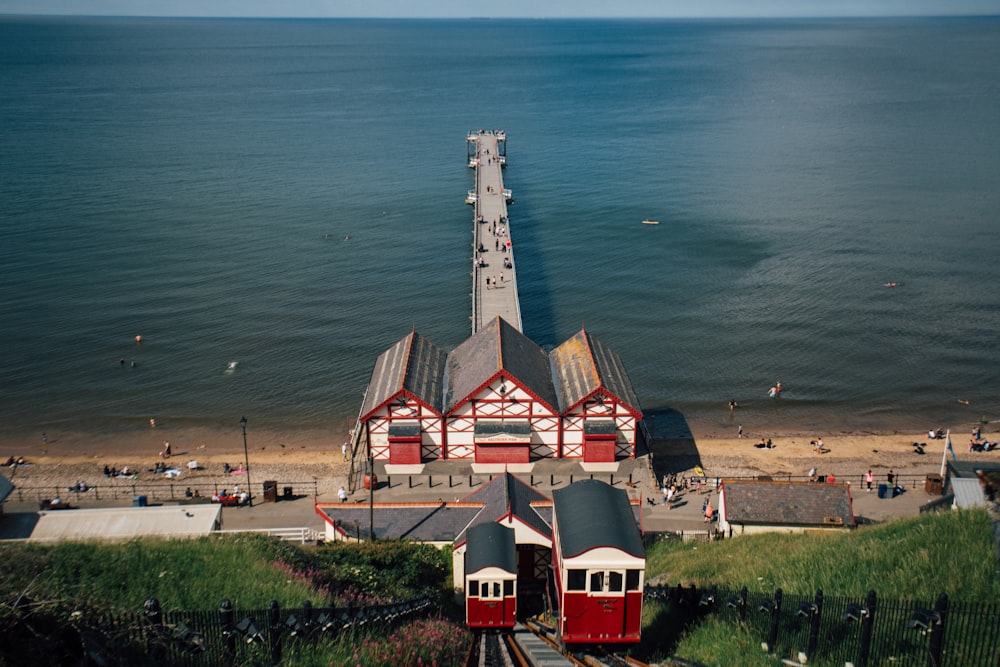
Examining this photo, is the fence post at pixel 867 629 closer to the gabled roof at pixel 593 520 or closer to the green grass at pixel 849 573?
the green grass at pixel 849 573

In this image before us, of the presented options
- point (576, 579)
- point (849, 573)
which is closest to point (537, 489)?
point (576, 579)

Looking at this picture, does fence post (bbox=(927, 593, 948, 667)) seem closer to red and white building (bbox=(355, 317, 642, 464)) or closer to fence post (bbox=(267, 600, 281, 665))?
fence post (bbox=(267, 600, 281, 665))

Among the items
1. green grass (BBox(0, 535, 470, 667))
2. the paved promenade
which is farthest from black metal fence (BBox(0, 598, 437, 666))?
the paved promenade

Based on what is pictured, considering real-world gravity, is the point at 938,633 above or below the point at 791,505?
above

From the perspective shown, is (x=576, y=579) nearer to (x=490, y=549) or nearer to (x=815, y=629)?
(x=490, y=549)

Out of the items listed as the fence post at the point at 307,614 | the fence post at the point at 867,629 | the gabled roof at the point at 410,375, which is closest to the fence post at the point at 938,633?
the fence post at the point at 867,629

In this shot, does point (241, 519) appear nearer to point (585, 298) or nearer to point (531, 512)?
point (531, 512)
